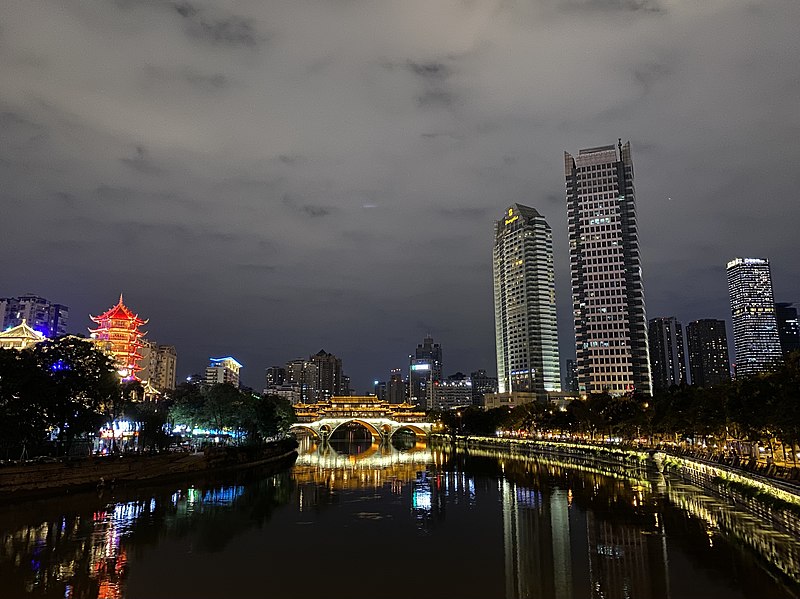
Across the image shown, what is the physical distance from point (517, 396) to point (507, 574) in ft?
541

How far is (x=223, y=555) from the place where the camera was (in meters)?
27.9

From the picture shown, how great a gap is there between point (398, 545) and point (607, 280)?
141 meters

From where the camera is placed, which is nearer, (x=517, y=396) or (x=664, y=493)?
(x=664, y=493)

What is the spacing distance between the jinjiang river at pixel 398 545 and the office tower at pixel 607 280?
109 m

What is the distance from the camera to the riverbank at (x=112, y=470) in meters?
40.8

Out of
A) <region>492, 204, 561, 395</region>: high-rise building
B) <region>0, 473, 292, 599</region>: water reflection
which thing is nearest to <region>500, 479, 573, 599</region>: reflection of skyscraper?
<region>0, 473, 292, 599</region>: water reflection

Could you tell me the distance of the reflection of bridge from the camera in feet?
515

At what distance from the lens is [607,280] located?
158375mm

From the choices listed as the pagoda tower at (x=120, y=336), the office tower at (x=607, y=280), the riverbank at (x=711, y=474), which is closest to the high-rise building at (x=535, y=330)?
the office tower at (x=607, y=280)

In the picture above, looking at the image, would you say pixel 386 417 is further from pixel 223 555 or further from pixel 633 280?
pixel 223 555

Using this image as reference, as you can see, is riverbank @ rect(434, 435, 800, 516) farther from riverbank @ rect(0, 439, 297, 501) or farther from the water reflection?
riverbank @ rect(0, 439, 297, 501)

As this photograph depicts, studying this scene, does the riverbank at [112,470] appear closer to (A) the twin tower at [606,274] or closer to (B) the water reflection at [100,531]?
(B) the water reflection at [100,531]

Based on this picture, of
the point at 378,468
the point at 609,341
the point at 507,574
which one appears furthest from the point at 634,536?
the point at 609,341

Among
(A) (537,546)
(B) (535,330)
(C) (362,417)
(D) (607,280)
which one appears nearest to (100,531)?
(A) (537,546)
